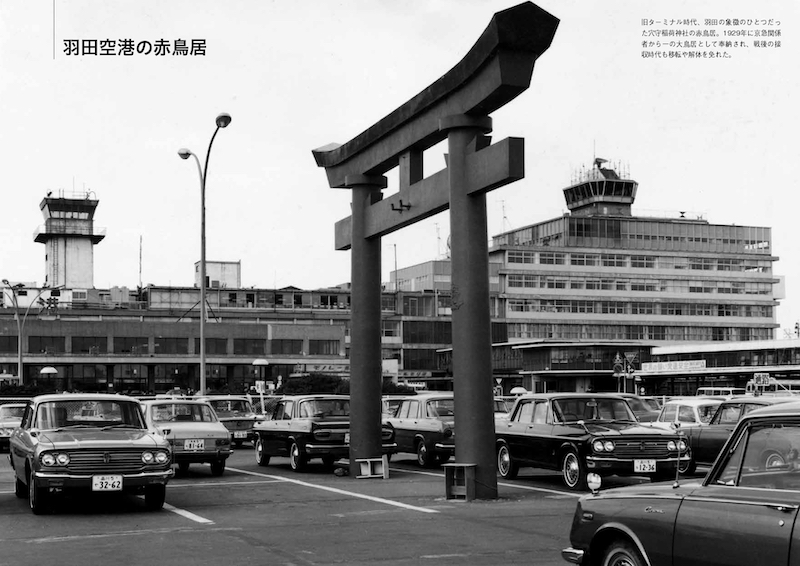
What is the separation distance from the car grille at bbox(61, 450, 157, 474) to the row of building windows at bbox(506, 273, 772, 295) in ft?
332

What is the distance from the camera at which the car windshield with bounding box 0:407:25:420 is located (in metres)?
30.0

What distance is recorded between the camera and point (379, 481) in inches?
763

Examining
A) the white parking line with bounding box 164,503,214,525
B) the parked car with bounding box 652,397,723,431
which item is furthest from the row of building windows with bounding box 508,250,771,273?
the white parking line with bounding box 164,503,214,525

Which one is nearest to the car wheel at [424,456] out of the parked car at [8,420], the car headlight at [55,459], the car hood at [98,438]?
the car hood at [98,438]

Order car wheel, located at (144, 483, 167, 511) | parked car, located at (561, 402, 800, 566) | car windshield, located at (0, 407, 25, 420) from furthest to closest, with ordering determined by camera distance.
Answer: car windshield, located at (0, 407, 25, 420) < car wheel, located at (144, 483, 167, 511) < parked car, located at (561, 402, 800, 566)

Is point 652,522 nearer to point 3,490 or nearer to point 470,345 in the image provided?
point 470,345

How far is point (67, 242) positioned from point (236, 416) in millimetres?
101572

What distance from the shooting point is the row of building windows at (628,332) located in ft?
381

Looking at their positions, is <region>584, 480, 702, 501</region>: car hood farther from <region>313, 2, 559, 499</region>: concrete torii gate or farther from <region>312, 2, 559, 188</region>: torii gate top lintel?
<region>312, 2, 559, 188</region>: torii gate top lintel

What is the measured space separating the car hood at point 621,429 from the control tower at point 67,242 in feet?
368

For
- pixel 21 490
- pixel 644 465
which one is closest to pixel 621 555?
pixel 644 465

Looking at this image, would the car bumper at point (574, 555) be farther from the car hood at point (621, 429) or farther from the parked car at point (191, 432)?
the parked car at point (191, 432)


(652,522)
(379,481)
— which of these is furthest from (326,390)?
(652,522)

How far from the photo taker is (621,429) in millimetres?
17531
